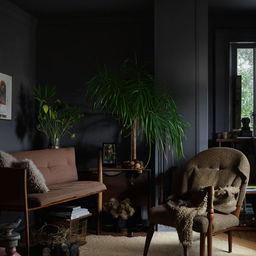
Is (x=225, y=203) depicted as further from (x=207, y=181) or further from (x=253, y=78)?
(x=253, y=78)

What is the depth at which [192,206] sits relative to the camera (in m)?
3.64

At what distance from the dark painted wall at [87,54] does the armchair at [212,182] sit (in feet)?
4.61

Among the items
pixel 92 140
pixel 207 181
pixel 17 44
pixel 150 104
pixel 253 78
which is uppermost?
pixel 17 44

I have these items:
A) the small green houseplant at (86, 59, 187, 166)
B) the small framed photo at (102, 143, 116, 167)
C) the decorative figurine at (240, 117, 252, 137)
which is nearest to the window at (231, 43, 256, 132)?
the decorative figurine at (240, 117, 252, 137)

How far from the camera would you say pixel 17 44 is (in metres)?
4.82

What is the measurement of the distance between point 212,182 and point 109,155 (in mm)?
1376

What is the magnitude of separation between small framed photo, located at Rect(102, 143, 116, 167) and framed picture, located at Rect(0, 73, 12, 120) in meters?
1.08

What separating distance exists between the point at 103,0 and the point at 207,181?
2.28 m

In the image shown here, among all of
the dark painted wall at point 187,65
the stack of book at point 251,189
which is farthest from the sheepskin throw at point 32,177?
the stack of book at point 251,189

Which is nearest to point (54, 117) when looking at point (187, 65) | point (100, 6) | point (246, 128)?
point (100, 6)

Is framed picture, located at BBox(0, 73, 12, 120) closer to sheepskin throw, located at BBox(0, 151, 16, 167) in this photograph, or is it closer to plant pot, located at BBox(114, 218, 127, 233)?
sheepskin throw, located at BBox(0, 151, 16, 167)

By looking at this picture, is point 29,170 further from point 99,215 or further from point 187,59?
point 187,59

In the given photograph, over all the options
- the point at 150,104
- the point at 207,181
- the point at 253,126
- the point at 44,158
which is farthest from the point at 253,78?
the point at 44,158

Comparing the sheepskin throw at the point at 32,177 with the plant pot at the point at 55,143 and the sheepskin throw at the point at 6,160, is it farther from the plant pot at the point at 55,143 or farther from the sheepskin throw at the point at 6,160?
the plant pot at the point at 55,143
